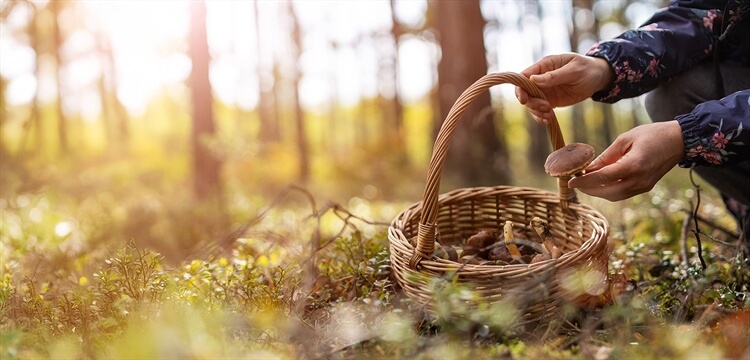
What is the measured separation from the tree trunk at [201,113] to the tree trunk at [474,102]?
3333 millimetres

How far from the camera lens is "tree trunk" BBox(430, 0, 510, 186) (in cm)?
609

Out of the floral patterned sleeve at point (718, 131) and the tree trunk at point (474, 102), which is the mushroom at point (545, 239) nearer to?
the floral patterned sleeve at point (718, 131)

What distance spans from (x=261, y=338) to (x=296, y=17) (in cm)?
1927

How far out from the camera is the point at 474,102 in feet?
20.3

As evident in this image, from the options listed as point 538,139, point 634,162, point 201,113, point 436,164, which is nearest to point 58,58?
point 201,113

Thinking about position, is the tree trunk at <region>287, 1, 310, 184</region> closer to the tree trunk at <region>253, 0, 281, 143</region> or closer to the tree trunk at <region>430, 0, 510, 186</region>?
the tree trunk at <region>253, 0, 281, 143</region>

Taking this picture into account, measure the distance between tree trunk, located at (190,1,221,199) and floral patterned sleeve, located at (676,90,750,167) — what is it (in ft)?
20.7

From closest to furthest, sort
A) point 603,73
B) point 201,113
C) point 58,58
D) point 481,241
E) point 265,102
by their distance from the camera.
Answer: point 481,241 < point 603,73 < point 201,113 < point 58,58 < point 265,102

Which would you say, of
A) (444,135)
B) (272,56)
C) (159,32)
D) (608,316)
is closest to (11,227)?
(444,135)

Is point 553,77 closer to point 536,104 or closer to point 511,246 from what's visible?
point 536,104

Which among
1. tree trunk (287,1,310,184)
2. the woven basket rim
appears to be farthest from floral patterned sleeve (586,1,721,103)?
tree trunk (287,1,310,184)

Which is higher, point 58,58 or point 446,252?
point 58,58

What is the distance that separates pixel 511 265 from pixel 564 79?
2.97 ft

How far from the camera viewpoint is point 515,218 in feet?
8.07
